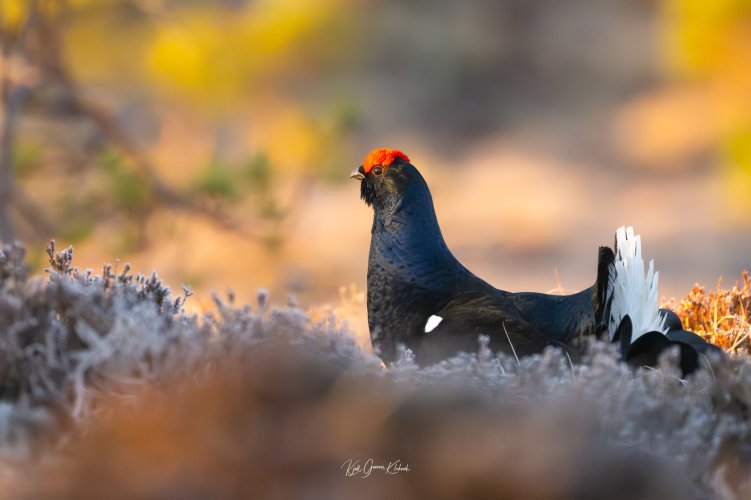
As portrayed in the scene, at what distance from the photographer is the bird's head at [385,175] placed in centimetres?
366

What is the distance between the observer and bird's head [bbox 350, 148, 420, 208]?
3.66 meters

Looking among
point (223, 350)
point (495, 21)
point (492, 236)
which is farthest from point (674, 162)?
point (223, 350)

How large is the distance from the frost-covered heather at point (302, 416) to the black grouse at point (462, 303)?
632 mm

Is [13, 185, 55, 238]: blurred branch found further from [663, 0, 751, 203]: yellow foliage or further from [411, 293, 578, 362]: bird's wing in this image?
[663, 0, 751, 203]: yellow foliage

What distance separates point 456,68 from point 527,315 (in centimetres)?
2800

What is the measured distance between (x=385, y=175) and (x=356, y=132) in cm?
749

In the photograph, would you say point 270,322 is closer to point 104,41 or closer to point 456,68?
point 104,41

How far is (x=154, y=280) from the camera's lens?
9.32 feet

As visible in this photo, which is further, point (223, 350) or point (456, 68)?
point (456, 68)

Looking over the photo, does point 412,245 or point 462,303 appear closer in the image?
point 462,303

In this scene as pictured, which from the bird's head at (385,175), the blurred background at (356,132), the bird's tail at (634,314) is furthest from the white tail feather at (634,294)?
the blurred background at (356,132)

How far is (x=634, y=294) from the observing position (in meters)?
3.18

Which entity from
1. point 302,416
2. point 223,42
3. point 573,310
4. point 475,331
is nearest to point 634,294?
point 573,310
